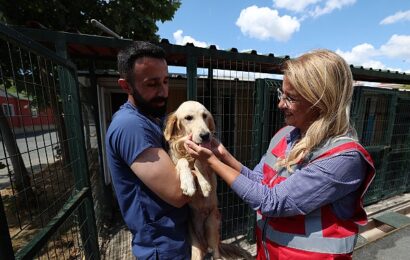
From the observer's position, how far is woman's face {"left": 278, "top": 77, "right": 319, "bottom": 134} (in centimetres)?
151

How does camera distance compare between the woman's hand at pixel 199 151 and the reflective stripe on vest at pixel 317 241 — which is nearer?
the reflective stripe on vest at pixel 317 241

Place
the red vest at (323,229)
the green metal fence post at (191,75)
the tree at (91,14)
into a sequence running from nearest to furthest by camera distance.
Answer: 1. the red vest at (323,229)
2. the green metal fence post at (191,75)
3. the tree at (91,14)

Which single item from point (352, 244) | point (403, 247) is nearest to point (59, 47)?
point (352, 244)

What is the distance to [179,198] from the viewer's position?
1.59 m

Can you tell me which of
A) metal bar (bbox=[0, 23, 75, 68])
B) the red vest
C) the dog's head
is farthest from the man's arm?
metal bar (bbox=[0, 23, 75, 68])

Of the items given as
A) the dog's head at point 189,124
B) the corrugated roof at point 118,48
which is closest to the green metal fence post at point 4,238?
the dog's head at point 189,124

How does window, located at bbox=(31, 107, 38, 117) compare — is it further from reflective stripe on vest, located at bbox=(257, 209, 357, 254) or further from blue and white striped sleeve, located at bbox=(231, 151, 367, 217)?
reflective stripe on vest, located at bbox=(257, 209, 357, 254)

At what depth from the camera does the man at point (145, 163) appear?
4.83 ft

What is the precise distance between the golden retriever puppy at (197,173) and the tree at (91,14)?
13.7ft

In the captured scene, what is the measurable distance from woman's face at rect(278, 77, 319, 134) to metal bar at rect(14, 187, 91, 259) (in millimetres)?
1643

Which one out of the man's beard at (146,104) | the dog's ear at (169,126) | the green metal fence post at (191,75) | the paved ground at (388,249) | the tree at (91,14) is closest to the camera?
the man's beard at (146,104)

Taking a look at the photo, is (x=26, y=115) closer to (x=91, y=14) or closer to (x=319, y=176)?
(x=319, y=176)

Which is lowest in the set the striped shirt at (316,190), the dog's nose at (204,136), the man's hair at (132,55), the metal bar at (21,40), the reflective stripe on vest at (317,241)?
the reflective stripe on vest at (317,241)

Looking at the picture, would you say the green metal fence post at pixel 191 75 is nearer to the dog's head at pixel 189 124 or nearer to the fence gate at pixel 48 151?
the dog's head at pixel 189 124
